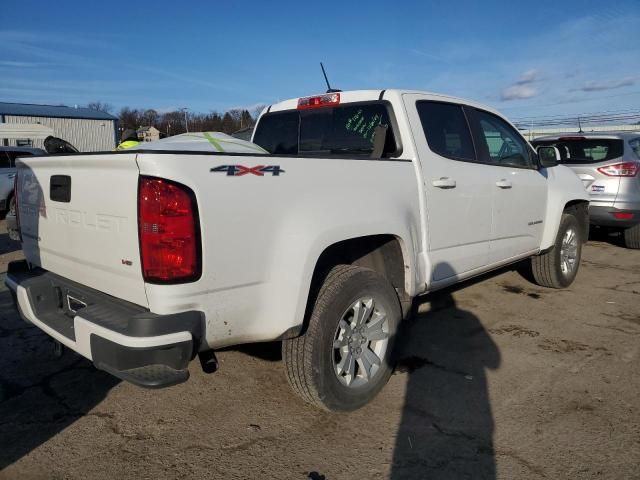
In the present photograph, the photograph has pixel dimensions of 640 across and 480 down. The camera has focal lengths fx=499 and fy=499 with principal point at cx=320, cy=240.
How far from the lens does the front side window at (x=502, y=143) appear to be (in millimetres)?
4395

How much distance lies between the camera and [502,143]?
462cm

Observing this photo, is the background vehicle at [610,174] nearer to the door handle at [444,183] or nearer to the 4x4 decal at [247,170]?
the door handle at [444,183]

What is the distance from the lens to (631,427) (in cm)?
282

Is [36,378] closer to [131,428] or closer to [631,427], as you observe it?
[131,428]

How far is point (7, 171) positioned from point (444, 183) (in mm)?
12371

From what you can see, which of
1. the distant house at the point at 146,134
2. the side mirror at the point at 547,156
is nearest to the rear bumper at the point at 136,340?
the side mirror at the point at 547,156

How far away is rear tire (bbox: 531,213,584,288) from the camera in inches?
211

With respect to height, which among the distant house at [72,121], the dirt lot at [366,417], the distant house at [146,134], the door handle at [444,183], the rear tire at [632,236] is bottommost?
the dirt lot at [366,417]

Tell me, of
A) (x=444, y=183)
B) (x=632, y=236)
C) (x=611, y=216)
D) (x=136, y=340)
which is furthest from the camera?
(x=632, y=236)

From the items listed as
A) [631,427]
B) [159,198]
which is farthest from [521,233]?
[159,198]

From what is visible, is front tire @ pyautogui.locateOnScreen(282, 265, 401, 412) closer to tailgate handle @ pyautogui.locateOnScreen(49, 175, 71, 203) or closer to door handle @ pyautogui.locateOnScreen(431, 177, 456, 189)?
door handle @ pyautogui.locateOnScreen(431, 177, 456, 189)

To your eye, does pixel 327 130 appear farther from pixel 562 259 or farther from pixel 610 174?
pixel 610 174

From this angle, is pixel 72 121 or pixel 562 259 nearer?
pixel 562 259

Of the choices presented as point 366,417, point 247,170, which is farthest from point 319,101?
point 366,417
